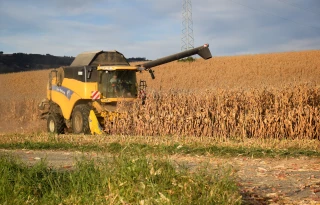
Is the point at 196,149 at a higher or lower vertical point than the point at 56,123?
lower

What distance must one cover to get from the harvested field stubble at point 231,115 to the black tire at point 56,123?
9.07 feet

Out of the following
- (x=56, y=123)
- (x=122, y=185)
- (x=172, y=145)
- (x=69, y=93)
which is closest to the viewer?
(x=122, y=185)

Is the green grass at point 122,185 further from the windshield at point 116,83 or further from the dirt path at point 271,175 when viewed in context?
the windshield at point 116,83

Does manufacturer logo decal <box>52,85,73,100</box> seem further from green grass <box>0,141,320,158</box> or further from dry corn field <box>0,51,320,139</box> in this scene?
green grass <box>0,141,320,158</box>

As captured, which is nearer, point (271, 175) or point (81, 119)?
point (271, 175)

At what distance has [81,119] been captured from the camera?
15.0 m

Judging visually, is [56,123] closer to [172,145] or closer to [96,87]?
[96,87]

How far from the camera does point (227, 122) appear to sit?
14.2 metres

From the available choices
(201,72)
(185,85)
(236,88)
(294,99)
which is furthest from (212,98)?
(201,72)

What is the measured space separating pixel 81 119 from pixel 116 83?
1.53m

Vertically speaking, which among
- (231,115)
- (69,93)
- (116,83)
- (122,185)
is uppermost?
(116,83)

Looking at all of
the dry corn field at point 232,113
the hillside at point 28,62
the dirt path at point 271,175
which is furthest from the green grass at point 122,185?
the hillside at point 28,62

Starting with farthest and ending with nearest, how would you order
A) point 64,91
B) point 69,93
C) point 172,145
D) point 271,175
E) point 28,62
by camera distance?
point 28,62
point 64,91
point 69,93
point 172,145
point 271,175

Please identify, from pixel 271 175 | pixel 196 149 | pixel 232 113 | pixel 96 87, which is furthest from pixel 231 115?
pixel 271 175
